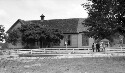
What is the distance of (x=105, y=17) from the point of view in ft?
72.1

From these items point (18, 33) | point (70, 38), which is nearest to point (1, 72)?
point (18, 33)

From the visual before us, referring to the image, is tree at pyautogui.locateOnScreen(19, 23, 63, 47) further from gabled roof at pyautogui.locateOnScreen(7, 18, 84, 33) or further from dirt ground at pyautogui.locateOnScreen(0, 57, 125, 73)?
dirt ground at pyautogui.locateOnScreen(0, 57, 125, 73)

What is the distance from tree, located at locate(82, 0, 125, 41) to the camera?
Result: 70.4 ft

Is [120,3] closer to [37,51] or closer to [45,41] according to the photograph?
[37,51]

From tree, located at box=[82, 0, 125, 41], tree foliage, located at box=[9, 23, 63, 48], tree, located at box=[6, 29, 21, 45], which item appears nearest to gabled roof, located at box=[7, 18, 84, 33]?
tree foliage, located at box=[9, 23, 63, 48]

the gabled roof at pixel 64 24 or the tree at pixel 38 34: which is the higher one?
the gabled roof at pixel 64 24

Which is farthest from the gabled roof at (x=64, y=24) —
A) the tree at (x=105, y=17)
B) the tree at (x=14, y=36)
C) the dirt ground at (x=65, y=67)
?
the dirt ground at (x=65, y=67)

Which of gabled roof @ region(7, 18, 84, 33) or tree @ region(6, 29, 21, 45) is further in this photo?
gabled roof @ region(7, 18, 84, 33)

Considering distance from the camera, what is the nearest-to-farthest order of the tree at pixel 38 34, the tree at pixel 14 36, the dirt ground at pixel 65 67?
the dirt ground at pixel 65 67 < the tree at pixel 38 34 < the tree at pixel 14 36

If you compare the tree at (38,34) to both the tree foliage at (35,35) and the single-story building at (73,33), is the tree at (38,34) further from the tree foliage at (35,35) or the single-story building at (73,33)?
the single-story building at (73,33)

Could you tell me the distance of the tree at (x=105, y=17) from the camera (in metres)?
21.5

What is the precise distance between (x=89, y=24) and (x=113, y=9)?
11.3 ft

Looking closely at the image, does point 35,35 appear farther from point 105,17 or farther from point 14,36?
point 105,17

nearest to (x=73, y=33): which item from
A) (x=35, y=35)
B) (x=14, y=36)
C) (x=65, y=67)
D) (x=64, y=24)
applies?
(x=64, y=24)
